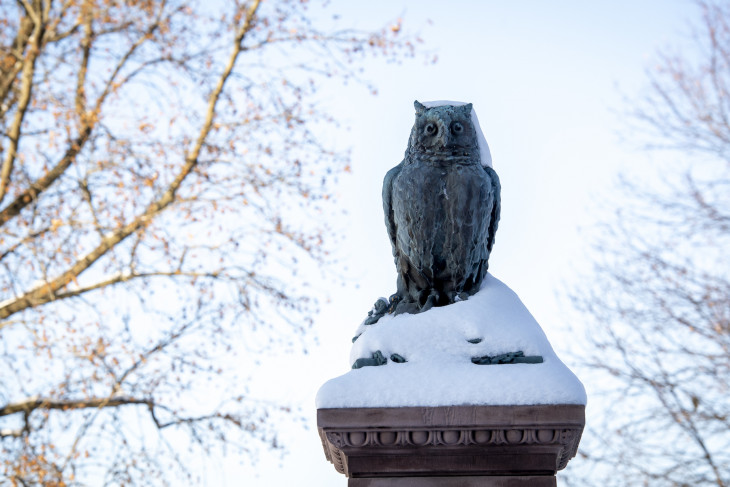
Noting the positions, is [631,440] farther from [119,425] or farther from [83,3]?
[83,3]

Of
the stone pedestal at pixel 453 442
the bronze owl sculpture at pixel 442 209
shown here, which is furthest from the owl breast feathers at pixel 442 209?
the stone pedestal at pixel 453 442

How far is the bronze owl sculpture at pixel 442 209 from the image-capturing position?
12.2 feet

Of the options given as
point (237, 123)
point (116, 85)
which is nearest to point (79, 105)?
point (116, 85)

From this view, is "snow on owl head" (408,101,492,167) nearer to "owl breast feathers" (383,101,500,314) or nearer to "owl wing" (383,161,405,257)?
"owl breast feathers" (383,101,500,314)

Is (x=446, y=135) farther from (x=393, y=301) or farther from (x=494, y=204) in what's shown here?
(x=393, y=301)

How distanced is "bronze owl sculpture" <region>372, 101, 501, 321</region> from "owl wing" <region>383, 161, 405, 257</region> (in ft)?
0.08

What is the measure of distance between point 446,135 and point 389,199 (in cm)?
44

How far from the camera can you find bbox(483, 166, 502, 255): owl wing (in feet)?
12.8

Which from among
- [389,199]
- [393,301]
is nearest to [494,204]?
[389,199]

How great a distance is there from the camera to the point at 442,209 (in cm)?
373

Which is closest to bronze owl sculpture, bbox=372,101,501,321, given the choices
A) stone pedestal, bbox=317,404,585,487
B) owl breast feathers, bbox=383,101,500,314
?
owl breast feathers, bbox=383,101,500,314

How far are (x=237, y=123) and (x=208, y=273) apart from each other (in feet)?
5.76

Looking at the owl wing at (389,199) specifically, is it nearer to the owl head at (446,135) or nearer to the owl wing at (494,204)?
the owl head at (446,135)

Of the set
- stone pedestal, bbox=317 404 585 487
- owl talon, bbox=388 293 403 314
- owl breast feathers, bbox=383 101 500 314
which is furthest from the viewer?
owl talon, bbox=388 293 403 314
